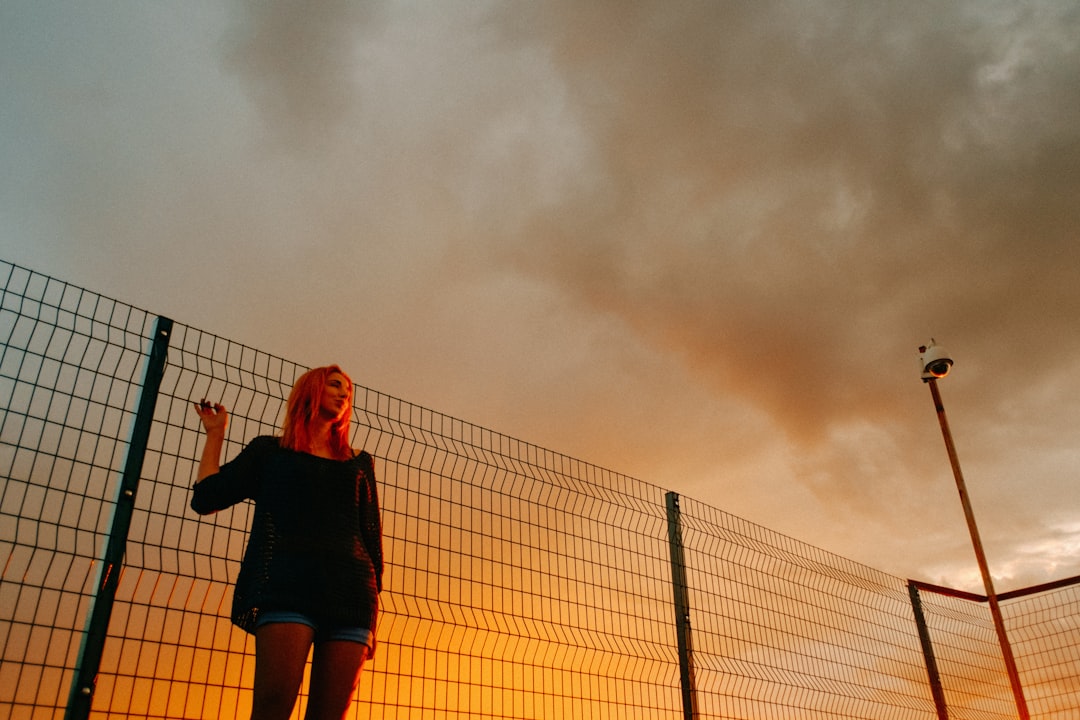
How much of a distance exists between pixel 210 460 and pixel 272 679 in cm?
75

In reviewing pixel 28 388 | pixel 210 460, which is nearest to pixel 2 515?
pixel 28 388

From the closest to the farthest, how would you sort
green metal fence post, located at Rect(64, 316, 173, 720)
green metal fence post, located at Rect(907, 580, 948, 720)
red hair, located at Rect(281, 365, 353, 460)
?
red hair, located at Rect(281, 365, 353, 460) → green metal fence post, located at Rect(64, 316, 173, 720) → green metal fence post, located at Rect(907, 580, 948, 720)

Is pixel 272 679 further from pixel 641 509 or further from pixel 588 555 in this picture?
pixel 641 509

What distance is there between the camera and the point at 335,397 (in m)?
2.69

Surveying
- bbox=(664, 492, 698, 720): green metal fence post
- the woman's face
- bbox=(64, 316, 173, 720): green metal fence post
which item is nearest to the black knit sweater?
the woman's face

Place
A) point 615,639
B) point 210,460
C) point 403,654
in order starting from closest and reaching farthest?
point 210,460, point 403,654, point 615,639

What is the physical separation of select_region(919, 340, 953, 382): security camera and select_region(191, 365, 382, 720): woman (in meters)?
6.81

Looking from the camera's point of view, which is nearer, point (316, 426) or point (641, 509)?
point (316, 426)

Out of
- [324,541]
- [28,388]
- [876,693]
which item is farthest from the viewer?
[876,693]

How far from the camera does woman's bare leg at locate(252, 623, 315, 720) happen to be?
2.14 m

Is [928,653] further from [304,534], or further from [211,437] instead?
[211,437]

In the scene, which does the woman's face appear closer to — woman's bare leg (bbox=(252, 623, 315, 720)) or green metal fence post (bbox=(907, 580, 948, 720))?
woman's bare leg (bbox=(252, 623, 315, 720))

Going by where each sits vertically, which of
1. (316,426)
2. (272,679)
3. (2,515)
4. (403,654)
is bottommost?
(272,679)

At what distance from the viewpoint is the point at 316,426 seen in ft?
8.75
